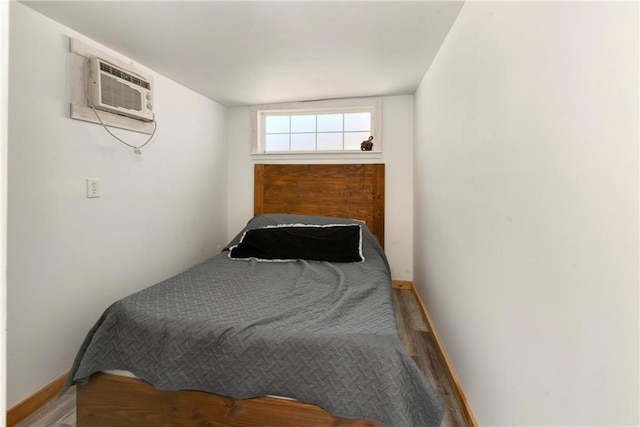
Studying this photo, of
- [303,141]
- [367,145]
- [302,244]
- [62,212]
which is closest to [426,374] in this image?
[302,244]

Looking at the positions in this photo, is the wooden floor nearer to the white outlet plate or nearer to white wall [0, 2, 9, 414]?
the white outlet plate

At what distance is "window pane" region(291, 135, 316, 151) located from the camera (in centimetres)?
342

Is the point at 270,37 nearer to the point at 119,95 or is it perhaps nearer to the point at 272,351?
the point at 119,95

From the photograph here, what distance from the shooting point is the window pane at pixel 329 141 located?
11.0 ft

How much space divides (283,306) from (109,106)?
65.9 inches

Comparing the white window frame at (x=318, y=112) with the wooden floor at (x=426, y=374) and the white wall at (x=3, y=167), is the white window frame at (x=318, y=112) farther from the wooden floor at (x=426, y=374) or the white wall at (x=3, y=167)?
the white wall at (x=3, y=167)

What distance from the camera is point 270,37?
1844mm

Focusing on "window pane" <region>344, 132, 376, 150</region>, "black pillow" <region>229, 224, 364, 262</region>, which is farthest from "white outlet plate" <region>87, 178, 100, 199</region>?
"window pane" <region>344, 132, 376, 150</region>

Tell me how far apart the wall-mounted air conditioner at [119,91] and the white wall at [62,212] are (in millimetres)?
128

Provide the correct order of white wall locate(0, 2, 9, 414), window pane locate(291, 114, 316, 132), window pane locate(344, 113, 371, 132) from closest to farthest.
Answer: white wall locate(0, 2, 9, 414) < window pane locate(344, 113, 371, 132) < window pane locate(291, 114, 316, 132)

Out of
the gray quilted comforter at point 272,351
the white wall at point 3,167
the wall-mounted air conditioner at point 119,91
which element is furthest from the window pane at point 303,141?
the white wall at point 3,167

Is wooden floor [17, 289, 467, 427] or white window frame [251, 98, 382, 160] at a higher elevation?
white window frame [251, 98, 382, 160]

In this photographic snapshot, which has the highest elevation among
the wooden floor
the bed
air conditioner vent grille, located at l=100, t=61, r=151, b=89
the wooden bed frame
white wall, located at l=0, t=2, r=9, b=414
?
air conditioner vent grille, located at l=100, t=61, r=151, b=89

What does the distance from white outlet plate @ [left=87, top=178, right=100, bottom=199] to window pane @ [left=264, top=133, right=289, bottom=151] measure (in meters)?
1.87
